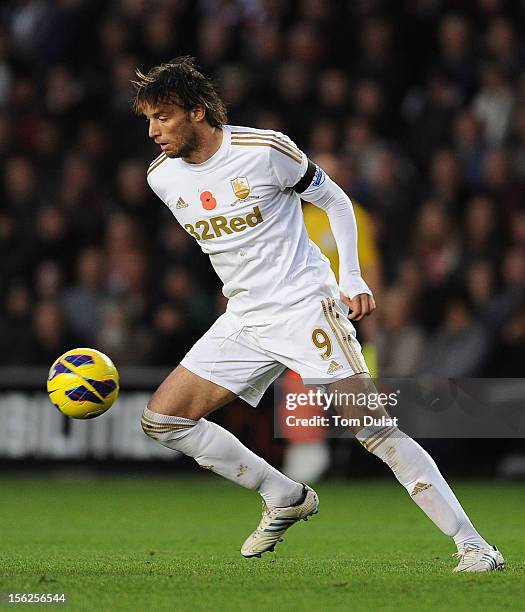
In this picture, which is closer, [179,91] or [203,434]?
[179,91]

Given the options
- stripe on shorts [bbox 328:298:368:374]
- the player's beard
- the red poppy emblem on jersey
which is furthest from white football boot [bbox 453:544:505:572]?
the player's beard

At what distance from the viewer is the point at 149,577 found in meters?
5.61

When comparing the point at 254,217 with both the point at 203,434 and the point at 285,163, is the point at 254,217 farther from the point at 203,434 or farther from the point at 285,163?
the point at 203,434

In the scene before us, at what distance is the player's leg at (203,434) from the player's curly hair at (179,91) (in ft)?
3.92

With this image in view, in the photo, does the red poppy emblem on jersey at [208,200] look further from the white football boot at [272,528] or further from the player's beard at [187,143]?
the white football boot at [272,528]

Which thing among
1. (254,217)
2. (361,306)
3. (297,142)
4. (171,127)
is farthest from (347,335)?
(297,142)

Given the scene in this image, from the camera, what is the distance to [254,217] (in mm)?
6039

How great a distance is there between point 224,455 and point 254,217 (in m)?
1.15

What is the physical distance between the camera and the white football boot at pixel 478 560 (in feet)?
18.6

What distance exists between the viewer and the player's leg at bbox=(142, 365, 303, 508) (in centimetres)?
619

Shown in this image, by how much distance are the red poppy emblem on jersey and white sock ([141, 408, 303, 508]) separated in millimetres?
980

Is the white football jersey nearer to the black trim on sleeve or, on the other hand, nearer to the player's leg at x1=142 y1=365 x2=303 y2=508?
the black trim on sleeve

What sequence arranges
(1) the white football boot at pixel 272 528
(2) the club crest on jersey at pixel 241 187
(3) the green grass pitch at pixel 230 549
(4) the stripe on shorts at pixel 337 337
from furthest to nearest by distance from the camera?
1. (1) the white football boot at pixel 272 528
2. (2) the club crest on jersey at pixel 241 187
3. (4) the stripe on shorts at pixel 337 337
4. (3) the green grass pitch at pixel 230 549

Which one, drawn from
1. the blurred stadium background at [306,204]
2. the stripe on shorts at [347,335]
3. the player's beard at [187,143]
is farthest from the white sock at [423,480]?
the blurred stadium background at [306,204]
